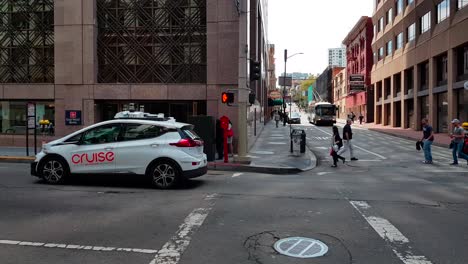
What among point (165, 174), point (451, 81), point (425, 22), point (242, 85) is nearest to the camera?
point (165, 174)

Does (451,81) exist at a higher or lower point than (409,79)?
lower

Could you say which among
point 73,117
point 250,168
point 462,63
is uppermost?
point 462,63

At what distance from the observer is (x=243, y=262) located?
4961 millimetres

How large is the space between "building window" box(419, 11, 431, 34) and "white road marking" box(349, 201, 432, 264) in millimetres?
35605

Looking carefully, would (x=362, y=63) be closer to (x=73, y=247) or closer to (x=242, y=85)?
(x=242, y=85)

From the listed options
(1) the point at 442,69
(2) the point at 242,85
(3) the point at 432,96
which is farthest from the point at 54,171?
(1) the point at 442,69

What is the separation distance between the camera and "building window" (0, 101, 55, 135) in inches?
842

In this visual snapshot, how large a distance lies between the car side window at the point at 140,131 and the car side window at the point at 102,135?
22cm

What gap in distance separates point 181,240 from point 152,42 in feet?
52.2

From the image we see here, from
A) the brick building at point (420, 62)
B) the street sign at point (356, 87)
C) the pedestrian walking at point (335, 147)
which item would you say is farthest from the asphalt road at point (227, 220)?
the street sign at point (356, 87)

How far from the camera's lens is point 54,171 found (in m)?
10.5

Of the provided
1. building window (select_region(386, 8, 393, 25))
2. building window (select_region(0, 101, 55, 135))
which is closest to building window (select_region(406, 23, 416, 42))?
building window (select_region(386, 8, 393, 25))

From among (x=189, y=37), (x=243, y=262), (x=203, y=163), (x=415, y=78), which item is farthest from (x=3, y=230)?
(x=415, y=78)

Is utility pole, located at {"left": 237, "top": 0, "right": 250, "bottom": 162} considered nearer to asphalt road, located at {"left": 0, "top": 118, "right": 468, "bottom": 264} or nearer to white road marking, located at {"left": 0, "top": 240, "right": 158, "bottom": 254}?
asphalt road, located at {"left": 0, "top": 118, "right": 468, "bottom": 264}
